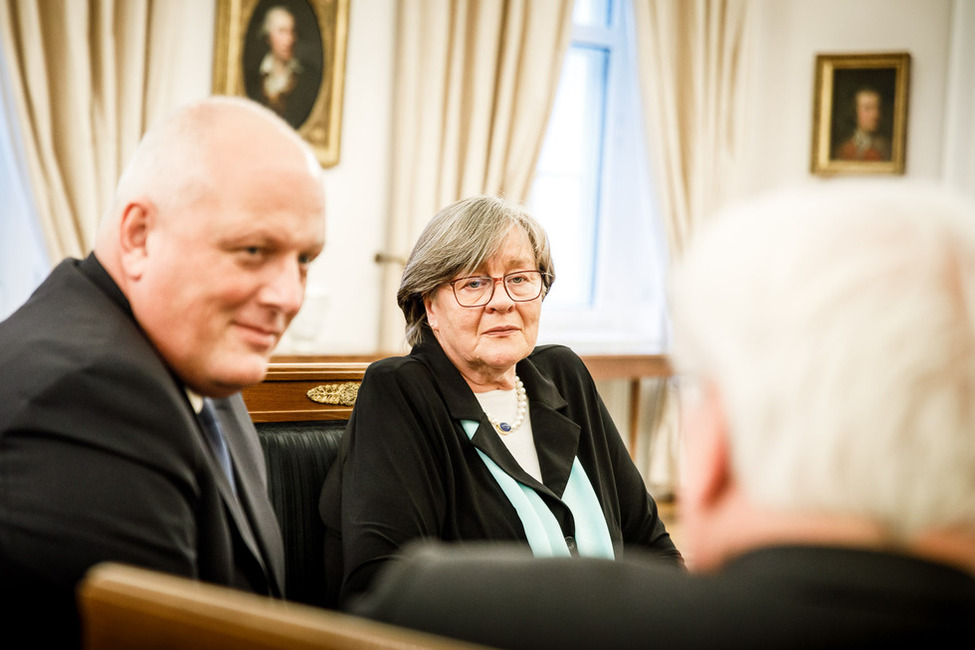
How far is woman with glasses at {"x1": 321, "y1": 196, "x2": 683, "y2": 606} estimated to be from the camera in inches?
83.3

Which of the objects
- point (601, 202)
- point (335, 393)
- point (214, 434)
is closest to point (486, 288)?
point (335, 393)

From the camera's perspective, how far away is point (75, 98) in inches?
161

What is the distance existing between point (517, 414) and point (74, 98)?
2864mm

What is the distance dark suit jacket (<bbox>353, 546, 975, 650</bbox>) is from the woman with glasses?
4.16ft

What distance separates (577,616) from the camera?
0.74m

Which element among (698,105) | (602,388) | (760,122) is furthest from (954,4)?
(602,388)

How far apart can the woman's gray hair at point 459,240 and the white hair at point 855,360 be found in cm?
170

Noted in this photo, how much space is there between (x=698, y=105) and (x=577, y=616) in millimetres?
5846

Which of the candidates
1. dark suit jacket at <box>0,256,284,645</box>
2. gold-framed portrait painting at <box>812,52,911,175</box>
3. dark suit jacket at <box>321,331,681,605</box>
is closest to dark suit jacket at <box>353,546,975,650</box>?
dark suit jacket at <box>0,256,284,645</box>

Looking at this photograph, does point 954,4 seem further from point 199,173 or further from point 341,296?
point 199,173

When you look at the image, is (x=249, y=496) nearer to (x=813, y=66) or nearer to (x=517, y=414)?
(x=517, y=414)

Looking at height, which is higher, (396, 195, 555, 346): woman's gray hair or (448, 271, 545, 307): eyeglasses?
(396, 195, 555, 346): woman's gray hair

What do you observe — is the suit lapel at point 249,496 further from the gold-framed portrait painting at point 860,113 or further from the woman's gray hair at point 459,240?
the gold-framed portrait painting at point 860,113

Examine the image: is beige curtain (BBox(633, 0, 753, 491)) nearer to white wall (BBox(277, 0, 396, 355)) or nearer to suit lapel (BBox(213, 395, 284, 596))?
white wall (BBox(277, 0, 396, 355))
